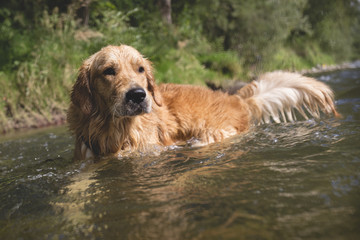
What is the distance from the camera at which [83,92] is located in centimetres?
353

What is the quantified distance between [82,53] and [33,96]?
1.60 metres

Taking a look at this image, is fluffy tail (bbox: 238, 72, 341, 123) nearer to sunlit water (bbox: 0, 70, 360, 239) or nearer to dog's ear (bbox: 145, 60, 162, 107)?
sunlit water (bbox: 0, 70, 360, 239)

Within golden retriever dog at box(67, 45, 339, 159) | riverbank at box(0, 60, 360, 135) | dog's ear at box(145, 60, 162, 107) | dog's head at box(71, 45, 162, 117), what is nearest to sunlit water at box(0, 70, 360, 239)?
golden retriever dog at box(67, 45, 339, 159)

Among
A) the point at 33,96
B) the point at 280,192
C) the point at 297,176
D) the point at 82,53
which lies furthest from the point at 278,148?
the point at 82,53

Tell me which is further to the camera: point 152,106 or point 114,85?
point 152,106

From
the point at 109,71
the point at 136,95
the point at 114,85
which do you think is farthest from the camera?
the point at 109,71

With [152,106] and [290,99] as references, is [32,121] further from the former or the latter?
[290,99]

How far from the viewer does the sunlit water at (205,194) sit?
4.92 ft

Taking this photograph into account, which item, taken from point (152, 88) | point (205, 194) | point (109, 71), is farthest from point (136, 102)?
point (205, 194)

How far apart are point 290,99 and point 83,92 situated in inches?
106

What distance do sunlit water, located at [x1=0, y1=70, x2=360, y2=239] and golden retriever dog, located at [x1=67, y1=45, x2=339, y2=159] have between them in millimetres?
405

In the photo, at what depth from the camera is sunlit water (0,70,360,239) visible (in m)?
1.50

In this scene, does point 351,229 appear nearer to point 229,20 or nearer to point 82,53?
point 82,53

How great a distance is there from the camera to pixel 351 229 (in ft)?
4.44
